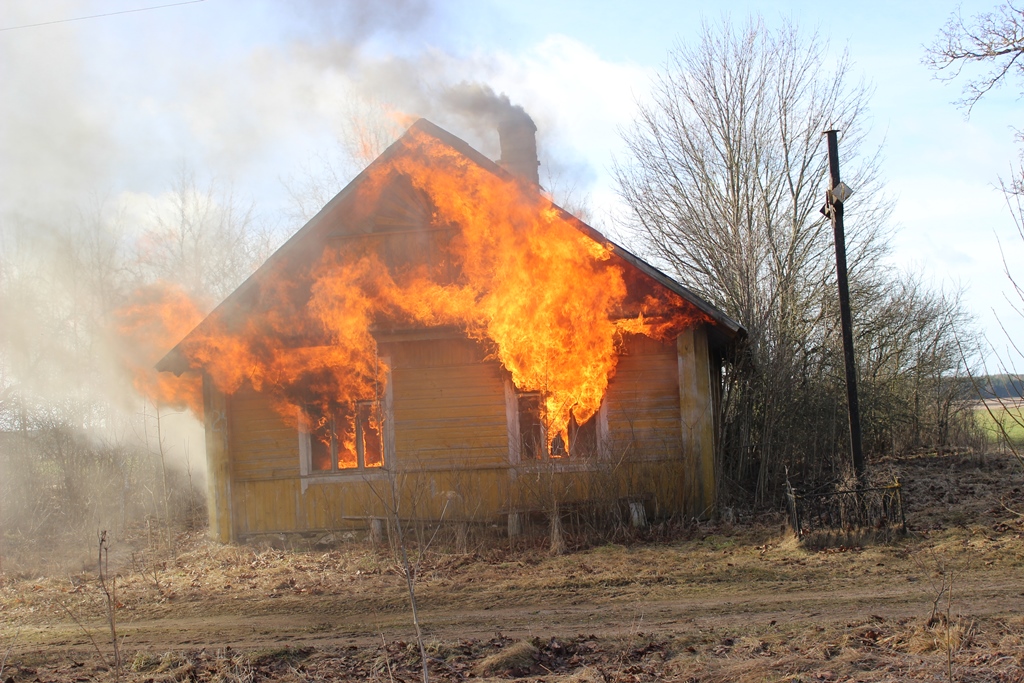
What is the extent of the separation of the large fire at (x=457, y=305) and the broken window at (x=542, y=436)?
187mm

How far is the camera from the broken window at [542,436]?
13.3 metres

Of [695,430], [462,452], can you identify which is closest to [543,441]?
[462,452]

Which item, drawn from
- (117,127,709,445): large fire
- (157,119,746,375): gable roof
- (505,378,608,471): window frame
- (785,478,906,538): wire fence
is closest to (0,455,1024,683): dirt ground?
(785,478,906,538): wire fence

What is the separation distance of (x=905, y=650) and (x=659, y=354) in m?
7.41

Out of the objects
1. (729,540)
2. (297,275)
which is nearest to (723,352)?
(729,540)

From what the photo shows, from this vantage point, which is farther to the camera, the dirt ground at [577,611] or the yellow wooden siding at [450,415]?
the yellow wooden siding at [450,415]

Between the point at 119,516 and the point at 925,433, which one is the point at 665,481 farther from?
the point at 925,433

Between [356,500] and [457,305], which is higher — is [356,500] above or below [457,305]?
below

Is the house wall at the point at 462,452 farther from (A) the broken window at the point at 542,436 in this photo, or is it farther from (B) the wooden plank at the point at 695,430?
(A) the broken window at the point at 542,436

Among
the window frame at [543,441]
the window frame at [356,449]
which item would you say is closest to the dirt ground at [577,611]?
the window frame at [356,449]

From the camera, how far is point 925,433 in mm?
23531

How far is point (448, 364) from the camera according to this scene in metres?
13.7

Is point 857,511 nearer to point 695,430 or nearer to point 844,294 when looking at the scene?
point 695,430

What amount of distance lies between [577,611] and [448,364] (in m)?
5.99
